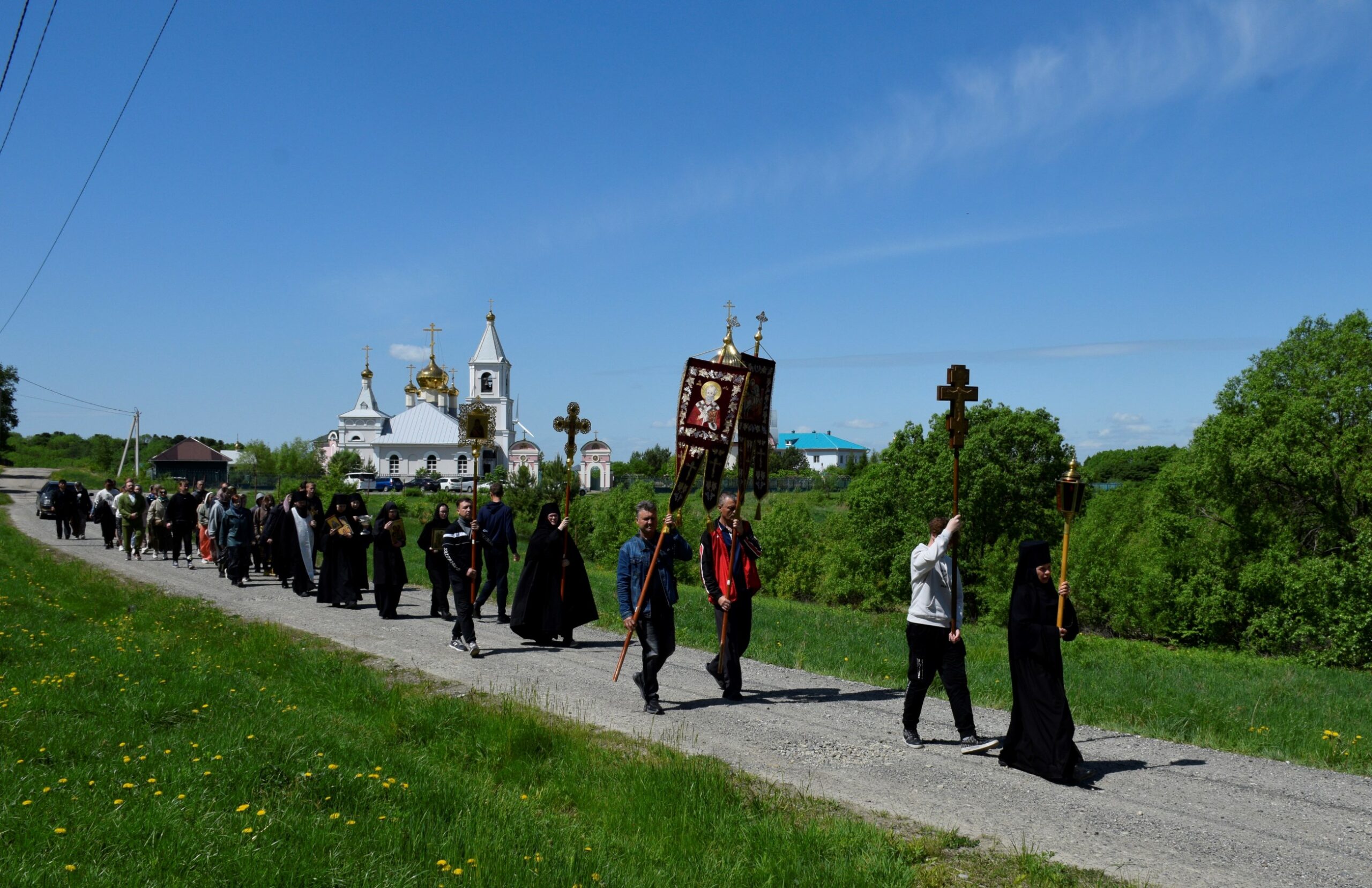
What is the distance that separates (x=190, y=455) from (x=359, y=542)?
77.4 meters

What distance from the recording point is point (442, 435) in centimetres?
10619

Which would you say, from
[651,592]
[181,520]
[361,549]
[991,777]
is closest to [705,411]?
[651,592]

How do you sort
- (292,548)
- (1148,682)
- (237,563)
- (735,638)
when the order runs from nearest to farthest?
(735,638), (1148,682), (292,548), (237,563)

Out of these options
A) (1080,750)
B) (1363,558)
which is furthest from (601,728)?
(1363,558)

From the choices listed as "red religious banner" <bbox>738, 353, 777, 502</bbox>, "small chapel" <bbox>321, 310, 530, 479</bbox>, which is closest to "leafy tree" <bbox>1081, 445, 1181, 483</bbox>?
"small chapel" <bbox>321, 310, 530, 479</bbox>

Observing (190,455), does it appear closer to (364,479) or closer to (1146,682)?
(364,479)

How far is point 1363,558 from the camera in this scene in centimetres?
2664

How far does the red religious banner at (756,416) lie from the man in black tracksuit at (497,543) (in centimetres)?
469

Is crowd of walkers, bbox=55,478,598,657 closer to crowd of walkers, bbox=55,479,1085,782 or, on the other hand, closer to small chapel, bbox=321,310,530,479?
crowd of walkers, bbox=55,479,1085,782

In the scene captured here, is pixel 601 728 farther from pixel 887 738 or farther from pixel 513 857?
pixel 513 857

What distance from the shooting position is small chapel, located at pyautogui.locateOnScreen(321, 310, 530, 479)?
10400 centimetres

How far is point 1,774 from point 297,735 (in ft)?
6.01

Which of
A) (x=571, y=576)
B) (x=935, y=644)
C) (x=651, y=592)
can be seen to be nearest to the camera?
(x=935, y=644)

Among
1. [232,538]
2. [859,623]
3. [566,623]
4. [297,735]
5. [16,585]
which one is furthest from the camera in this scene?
[232,538]
